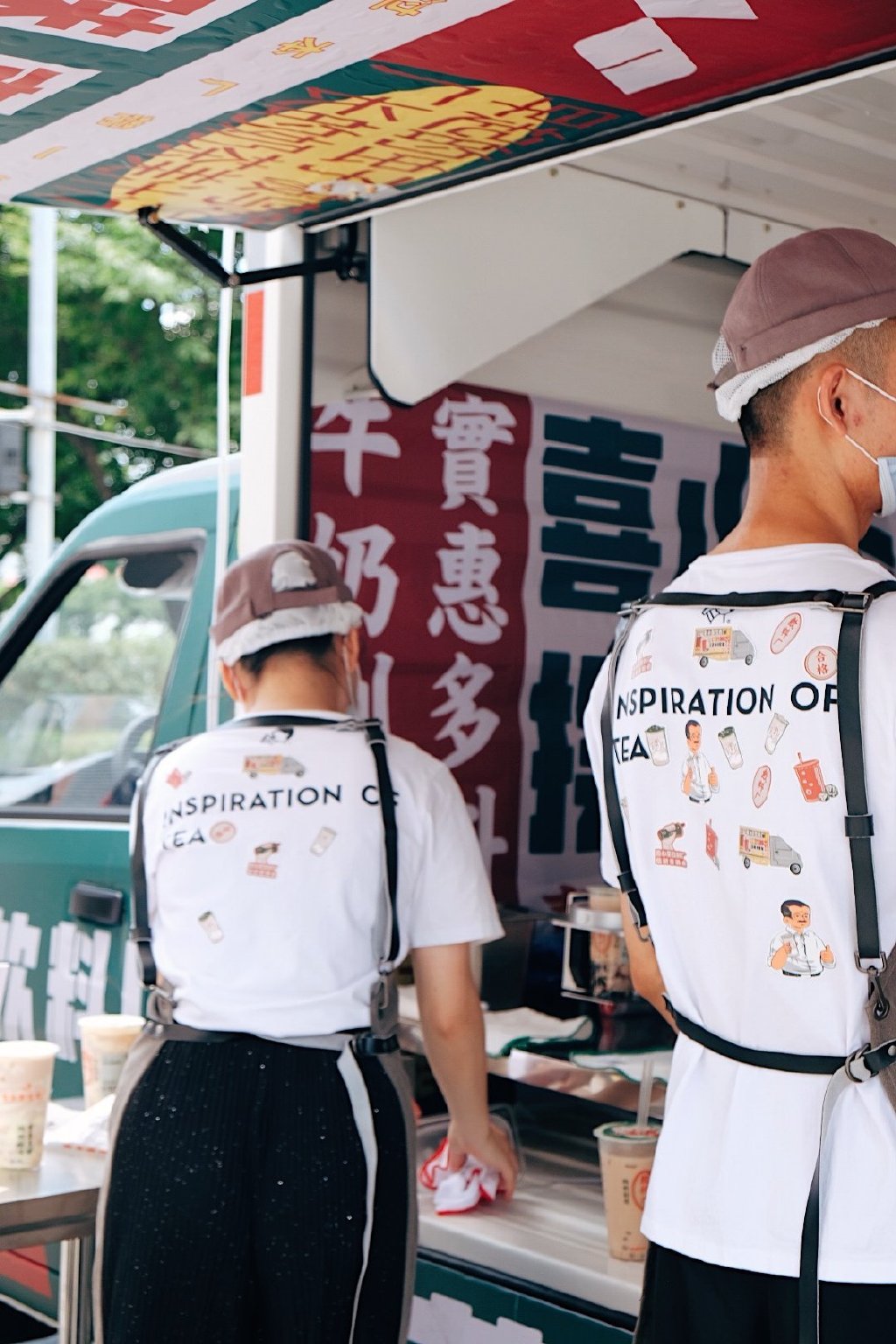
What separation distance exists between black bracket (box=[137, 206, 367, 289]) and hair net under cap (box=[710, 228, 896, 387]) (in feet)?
5.02

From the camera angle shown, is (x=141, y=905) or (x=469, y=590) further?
(x=469, y=590)

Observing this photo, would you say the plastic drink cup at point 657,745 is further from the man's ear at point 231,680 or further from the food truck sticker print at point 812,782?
the man's ear at point 231,680

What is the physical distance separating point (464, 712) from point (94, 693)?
161cm

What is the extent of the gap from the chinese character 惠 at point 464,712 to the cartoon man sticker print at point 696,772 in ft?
5.60

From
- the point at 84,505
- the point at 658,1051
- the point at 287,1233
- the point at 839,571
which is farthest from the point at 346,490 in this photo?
the point at 84,505

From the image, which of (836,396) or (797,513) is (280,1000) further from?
(836,396)

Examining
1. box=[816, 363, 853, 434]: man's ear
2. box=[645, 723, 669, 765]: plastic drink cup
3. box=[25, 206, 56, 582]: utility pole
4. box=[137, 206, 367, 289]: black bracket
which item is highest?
box=[25, 206, 56, 582]: utility pole

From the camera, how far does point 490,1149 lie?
269 cm

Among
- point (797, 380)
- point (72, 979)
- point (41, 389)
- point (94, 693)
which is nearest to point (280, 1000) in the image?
point (797, 380)

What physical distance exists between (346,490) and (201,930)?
1.17m

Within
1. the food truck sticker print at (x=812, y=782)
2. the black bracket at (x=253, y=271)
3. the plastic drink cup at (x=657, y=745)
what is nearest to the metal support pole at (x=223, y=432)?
the black bracket at (x=253, y=271)

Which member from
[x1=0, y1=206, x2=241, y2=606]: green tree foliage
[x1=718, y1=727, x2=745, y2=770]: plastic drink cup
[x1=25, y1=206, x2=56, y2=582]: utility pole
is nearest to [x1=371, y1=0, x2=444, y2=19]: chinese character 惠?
[x1=718, y1=727, x2=745, y2=770]: plastic drink cup

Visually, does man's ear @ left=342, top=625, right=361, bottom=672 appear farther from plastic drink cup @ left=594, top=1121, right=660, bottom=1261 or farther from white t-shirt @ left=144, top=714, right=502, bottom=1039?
plastic drink cup @ left=594, top=1121, right=660, bottom=1261

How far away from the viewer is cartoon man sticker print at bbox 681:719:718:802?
5.75 feet
